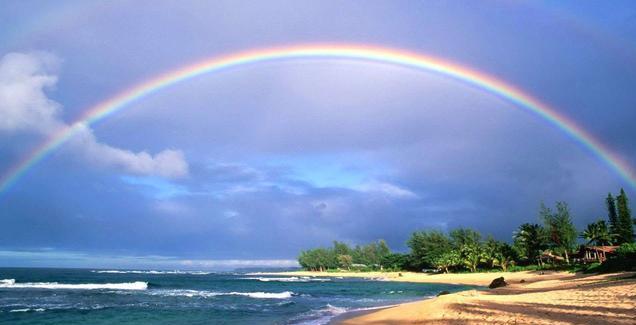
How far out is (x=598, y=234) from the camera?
221ft

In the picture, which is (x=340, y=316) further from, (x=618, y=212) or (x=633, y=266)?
(x=618, y=212)

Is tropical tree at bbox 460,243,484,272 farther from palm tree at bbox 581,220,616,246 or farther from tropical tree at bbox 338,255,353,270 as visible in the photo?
tropical tree at bbox 338,255,353,270

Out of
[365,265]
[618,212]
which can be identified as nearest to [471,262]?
[618,212]

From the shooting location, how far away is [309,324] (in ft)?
83.1

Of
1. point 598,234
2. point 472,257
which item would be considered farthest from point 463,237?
point 598,234

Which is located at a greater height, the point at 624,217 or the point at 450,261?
the point at 624,217

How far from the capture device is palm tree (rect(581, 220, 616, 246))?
67.6m

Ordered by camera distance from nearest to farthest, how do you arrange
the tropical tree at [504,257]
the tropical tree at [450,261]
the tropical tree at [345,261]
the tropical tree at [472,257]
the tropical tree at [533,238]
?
the tropical tree at [533,238] < the tropical tree at [504,257] < the tropical tree at [472,257] < the tropical tree at [450,261] < the tropical tree at [345,261]

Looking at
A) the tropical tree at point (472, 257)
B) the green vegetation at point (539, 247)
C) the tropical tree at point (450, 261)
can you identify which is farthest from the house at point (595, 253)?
the tropical tree at point (450, 261)

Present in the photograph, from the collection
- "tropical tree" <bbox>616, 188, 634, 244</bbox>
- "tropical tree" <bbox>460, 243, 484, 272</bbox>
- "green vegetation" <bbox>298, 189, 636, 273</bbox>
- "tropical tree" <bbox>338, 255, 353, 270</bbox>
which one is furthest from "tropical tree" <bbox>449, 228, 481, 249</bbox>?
"tropical tree" <bbox>338, 255, 353, 270</bbox>

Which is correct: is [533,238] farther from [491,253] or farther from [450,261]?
[450,261]

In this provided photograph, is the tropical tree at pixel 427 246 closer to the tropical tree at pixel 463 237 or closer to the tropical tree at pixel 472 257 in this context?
the tropical tree at pixel 463 237

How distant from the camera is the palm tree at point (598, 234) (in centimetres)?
6756

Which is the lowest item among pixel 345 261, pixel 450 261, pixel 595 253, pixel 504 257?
pixel 450 261
